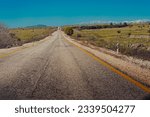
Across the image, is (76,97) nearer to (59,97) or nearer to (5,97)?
(59,97)

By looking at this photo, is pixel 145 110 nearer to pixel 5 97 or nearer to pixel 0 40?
pixel 5 97

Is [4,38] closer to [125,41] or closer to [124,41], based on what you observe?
[124,41]

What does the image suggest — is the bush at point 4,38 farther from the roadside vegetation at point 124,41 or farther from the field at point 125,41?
the field at point 125,41

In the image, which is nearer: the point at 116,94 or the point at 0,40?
the point at 116,94

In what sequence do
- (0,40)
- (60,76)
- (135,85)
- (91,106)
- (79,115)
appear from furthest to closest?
1. (0,40)
2. (60,76)
3. (135,85)
4. (91,106)
5. (79,115)

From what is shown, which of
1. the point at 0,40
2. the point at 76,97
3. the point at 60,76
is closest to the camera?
the point at 76,97

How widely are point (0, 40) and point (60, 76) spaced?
26.2 metres

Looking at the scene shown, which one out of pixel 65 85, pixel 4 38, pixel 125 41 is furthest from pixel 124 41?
pixel 65 85

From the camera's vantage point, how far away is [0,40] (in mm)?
35000

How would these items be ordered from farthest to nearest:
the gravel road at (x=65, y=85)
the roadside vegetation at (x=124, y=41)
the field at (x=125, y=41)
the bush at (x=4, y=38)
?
the bush at (x=4, y=38) < the roadside vegetation at (x=124, y=41) < the field at (x=125, y=41) < the gravel road at (x=65, y=85)

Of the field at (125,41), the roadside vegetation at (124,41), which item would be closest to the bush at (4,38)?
the roadside vegetation at (124,41)

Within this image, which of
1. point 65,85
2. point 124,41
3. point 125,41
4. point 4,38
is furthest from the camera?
point 125,41

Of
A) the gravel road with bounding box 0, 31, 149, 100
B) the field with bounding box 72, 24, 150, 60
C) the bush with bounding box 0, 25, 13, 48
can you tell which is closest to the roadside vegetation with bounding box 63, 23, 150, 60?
the field with bounding box 72, 24, 150, 60

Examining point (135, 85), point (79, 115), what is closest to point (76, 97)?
point (79, 115)
